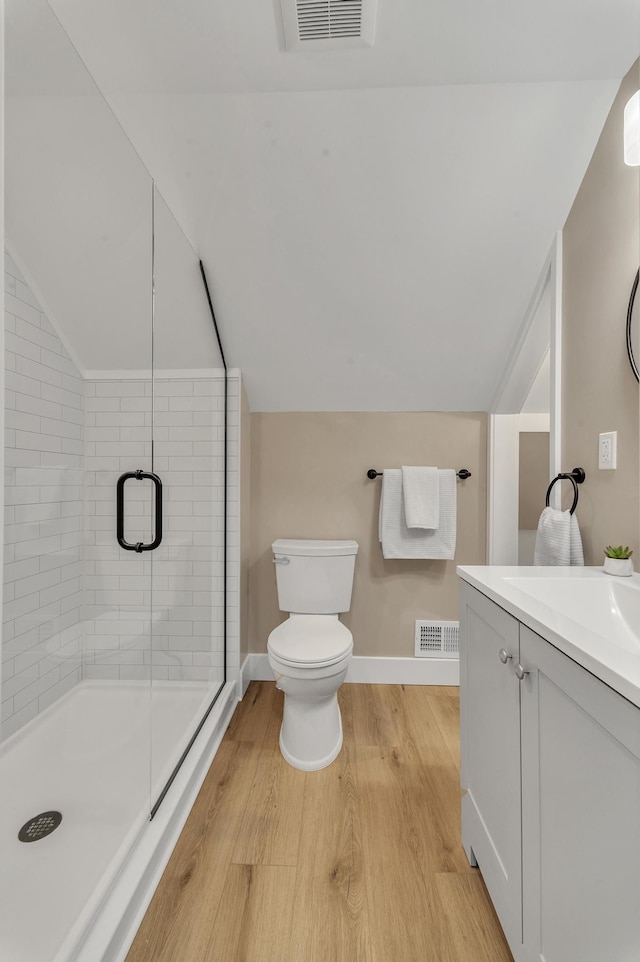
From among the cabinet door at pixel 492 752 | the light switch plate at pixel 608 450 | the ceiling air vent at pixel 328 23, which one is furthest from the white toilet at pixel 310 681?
the ceiling air vent at pixel 328 23

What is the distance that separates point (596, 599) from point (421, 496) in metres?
1.17

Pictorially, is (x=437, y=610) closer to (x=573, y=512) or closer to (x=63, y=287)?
(x=573, y=512)

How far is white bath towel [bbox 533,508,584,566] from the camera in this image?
A: 1516 millimetres

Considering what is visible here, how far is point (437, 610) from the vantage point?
2404 millimetres

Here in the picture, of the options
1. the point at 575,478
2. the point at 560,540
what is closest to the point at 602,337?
the point at 575,478

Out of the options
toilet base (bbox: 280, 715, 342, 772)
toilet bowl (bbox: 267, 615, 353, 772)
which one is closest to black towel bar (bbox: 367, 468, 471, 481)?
toilet bowl (bbox: 267, 615, 353, 772)

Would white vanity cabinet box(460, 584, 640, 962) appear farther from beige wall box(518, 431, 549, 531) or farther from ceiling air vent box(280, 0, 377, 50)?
ceiling air vent box(280, 0, 377, 50)

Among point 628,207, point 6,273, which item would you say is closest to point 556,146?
point 628,207

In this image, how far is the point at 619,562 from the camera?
1.22 m

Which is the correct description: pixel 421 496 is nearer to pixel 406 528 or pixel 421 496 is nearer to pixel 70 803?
pixel 406 528

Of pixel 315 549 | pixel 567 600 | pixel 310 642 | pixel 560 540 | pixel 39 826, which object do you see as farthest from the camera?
pixel 315 549

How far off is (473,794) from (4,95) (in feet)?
5.92

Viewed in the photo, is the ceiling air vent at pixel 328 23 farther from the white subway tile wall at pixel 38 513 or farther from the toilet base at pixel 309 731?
the toilet base at pixel 309 731

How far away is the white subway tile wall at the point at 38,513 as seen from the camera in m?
0.78
